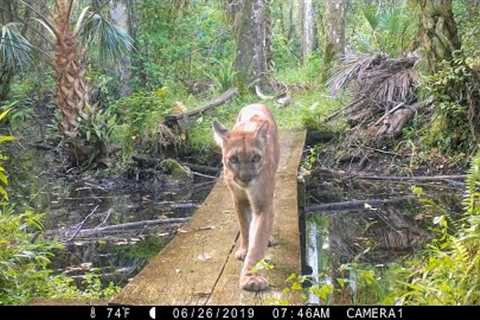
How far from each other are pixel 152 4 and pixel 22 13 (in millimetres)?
3459

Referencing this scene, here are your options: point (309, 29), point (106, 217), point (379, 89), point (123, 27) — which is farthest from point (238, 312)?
point (309, 29)

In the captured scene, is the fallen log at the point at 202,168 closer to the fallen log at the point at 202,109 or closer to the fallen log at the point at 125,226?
the fallen log at the point at 202,109

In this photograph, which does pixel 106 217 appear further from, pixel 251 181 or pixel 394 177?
pixel 251 181

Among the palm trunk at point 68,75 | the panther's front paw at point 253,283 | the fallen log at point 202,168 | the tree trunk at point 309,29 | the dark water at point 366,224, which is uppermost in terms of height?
the tree trunk at point 309,29

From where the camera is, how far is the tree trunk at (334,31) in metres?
18.8

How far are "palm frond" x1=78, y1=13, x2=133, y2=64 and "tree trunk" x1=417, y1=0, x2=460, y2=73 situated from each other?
5688 mm

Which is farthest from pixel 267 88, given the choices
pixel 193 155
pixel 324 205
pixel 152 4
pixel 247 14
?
pixel 324 205

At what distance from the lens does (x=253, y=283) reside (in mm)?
5016

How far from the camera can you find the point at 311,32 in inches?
1096

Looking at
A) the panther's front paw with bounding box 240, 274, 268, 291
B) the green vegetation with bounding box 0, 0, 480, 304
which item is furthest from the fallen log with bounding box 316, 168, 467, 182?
the panther's front paw with bounding box 240, 274, 268, 291

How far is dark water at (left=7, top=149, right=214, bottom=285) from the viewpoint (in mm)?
8654

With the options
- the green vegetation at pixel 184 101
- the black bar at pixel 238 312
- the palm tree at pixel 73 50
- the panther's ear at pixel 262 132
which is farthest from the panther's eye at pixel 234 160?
the palm tree at pixel 73 50

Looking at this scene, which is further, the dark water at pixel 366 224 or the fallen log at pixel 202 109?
the fallen log at pixel 202 109

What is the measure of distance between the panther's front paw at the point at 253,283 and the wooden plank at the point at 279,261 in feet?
0.12
